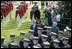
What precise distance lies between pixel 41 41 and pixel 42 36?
0.07 metres

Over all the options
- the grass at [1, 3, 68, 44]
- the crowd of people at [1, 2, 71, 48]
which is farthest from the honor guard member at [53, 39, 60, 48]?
the grass at [1, 3, 68, 44]

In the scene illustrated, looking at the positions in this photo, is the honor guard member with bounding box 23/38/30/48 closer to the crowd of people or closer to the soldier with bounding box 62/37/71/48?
the crowd of people

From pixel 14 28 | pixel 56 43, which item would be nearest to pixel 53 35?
pixel 56 43

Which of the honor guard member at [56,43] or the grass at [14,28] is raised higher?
the grass at [14,28]

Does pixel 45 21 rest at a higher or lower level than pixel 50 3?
lower

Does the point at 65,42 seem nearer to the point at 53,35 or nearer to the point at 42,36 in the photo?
the point at 53,35

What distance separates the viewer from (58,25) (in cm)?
360

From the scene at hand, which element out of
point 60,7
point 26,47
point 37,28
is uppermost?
point 60,7

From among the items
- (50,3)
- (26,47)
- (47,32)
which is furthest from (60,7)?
(26,47)

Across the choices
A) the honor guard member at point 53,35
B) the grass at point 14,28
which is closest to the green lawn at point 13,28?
the grass at point 14,28

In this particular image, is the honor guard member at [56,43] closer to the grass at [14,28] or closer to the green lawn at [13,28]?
the grass at [14,28]

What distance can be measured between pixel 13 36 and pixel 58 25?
60 cm

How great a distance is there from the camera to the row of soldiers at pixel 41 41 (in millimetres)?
3508

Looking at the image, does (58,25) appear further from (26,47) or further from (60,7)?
(26,47)
